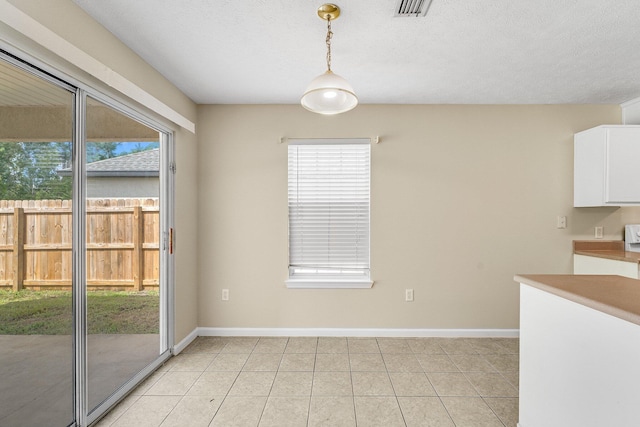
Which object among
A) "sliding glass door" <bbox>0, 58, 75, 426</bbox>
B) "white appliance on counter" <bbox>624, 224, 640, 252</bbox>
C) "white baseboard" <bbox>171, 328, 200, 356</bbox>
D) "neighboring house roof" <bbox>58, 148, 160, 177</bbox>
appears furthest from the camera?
"white appliance on counter" <bbox>624, 224, 640, 252</bbox>

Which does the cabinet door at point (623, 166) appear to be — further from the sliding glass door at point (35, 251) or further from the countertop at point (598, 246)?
the sliding glass door at point (35, 251)

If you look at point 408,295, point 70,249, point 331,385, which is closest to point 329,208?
point 408,295

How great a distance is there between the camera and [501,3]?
1.81 meters

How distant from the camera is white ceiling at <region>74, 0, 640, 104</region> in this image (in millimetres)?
1861

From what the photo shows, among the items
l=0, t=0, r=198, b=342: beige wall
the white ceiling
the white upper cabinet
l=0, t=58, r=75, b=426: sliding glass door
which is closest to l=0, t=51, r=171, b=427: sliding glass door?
l=0, t=58, r=75, b=426: sliding glass door

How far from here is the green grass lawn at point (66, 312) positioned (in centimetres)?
154

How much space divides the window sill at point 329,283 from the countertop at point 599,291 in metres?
1.71

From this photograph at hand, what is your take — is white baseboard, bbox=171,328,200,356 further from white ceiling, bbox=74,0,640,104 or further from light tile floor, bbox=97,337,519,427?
white ceiling, bbox=74,0,640,104

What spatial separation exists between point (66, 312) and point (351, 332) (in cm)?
251

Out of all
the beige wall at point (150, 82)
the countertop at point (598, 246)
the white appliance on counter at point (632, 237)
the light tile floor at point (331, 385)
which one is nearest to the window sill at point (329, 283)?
the light tile floor at point (331, 385)

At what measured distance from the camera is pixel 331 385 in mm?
2471

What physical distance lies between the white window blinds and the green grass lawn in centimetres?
149

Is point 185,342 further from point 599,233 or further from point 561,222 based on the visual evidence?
point 599,233

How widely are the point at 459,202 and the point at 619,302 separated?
218 cm
